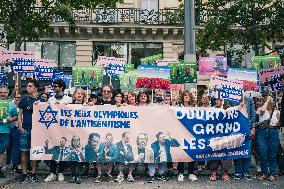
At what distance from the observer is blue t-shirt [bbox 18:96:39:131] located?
30.3ft

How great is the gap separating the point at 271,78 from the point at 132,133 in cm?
397

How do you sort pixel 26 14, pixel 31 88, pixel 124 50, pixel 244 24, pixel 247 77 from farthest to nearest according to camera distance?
pixel 124 50, pixel 244 24, pixel 26 14, pixel 247 77, pixel 31 88

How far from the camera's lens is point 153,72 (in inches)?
464

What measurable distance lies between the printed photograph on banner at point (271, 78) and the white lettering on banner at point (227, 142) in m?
2.08

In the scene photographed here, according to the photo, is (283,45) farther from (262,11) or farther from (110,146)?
(110,146)

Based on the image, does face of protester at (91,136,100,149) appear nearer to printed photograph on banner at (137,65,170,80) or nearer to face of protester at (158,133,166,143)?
face of protester at (158,133,166,143)

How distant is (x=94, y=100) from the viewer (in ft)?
32.6

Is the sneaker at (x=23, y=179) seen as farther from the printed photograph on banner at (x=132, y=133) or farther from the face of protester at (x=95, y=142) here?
the face of protester at (x=95, y=142)

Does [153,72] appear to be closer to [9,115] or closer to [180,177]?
[180,177]

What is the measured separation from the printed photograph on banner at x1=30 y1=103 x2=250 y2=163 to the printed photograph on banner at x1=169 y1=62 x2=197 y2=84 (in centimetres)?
221

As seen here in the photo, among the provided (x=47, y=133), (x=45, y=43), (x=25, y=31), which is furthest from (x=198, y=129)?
(x=45, y=43)

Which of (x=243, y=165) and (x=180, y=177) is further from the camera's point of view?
(x=243, y=165)

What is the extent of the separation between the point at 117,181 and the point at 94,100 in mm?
1886

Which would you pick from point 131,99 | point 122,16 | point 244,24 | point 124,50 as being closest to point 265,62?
point 131,99
